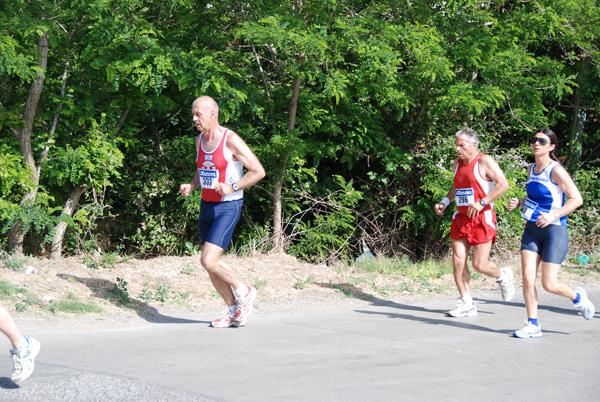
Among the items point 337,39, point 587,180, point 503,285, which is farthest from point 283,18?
point 587,180

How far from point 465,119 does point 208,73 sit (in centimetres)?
492

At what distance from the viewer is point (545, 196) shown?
6.50 metres

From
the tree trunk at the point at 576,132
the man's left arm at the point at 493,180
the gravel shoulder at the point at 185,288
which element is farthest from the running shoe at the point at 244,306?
the tree trunk at the point at 576,132

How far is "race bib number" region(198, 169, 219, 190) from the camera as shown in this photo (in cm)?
636

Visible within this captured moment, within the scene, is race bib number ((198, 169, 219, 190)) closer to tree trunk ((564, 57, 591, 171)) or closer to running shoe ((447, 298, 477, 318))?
running shoe ((447, 298, 477, 318))

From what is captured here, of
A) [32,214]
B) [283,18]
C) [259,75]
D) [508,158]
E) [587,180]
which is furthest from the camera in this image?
[587,180]

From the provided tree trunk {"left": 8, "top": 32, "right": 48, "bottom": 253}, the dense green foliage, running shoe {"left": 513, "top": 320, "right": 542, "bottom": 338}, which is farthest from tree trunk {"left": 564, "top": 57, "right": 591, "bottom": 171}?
tree trunk {"left": 8, "top": 32, "right": 48, "bottom": 253}

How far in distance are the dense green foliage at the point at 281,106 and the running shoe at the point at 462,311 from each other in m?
3.20

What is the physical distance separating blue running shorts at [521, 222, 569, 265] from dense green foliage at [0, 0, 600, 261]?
3.66 meters

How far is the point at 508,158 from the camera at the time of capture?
11547 millimetres

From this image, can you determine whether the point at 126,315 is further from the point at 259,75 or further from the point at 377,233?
the point at 377,233

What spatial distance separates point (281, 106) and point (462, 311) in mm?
4499

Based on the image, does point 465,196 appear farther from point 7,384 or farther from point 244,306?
point 7,384

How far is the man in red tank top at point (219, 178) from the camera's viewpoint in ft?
20.6
